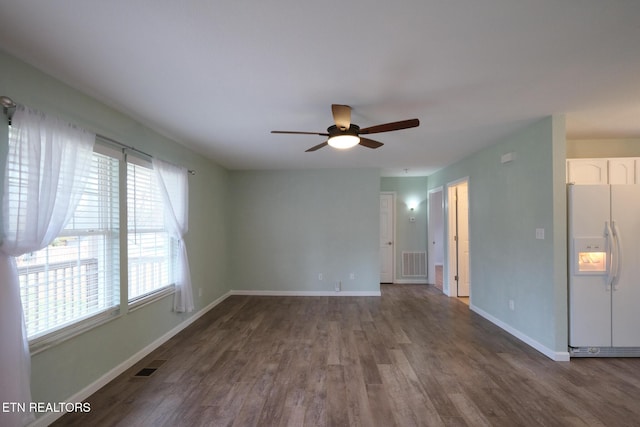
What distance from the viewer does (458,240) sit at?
5.44 metres

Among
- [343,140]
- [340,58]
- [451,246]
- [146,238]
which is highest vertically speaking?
[340,58]

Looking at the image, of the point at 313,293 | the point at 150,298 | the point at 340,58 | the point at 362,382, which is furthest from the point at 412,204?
the point at 150,298

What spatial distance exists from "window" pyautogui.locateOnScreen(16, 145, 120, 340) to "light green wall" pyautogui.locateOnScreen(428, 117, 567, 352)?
4.29m

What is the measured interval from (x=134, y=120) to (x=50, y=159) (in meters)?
1.14

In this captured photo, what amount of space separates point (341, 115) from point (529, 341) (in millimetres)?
3317

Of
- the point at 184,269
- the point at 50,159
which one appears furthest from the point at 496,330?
the point at 50,159

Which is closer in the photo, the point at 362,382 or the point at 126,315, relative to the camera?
the point at 362,382

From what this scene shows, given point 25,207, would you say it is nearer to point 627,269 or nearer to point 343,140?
point 343,140

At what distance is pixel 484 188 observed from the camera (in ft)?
14.1

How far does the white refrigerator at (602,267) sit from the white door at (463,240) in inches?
95.7

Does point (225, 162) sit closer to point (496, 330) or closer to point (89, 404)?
point (89, 404)

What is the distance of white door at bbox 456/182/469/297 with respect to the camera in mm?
5414

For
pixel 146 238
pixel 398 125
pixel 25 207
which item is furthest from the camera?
pixel 146 238

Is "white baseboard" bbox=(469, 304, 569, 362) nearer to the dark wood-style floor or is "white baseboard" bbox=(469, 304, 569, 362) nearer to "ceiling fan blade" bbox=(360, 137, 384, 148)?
the dark wood-style floor
